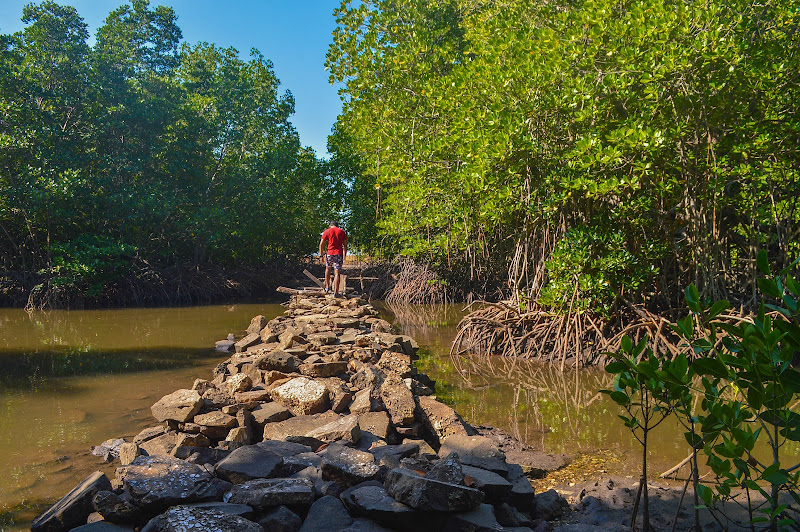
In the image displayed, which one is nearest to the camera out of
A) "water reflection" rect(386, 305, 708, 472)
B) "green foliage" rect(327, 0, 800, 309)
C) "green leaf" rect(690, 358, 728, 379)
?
"green leaf" rect(690, 358, 728, 379)

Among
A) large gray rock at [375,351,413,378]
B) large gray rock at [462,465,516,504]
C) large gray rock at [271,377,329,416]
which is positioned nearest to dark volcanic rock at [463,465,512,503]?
large gray rock at [462,465,516,504]

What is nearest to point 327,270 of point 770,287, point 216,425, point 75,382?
point 75,382

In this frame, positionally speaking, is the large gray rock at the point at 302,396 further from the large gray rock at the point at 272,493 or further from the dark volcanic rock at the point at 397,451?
the large gray rock at the point at 272,493

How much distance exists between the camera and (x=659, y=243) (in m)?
8.34

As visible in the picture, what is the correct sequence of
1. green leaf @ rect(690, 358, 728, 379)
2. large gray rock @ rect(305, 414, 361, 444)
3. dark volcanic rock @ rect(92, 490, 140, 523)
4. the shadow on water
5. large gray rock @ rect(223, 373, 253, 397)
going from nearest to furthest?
green leaf @ rect(690, 358, 728, 379), dark volcanic rock @ rect(92, 490, 140, 523), large gray rock @ rect(305, 414, 361, 444), large gray rock @ rect(223, 373, 253, 397), the shadow on water

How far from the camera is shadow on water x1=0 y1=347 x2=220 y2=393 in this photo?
825 cm

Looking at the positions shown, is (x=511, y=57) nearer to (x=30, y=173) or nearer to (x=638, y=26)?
(x=638, y=26)

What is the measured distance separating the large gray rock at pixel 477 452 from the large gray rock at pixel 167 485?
5.04 ft

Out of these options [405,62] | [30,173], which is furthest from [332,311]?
[30,173]

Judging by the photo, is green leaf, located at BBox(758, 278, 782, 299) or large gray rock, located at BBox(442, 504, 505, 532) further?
large gray rock, located at BBox(442, 504, 505, 532)

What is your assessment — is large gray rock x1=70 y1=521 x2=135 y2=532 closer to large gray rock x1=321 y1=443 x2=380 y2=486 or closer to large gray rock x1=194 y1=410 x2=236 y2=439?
large gray rock x1=321 y1=443 x2=380 y2=486

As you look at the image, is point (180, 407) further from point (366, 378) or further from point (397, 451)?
point (397, 451)

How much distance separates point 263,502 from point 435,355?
23.3 ft

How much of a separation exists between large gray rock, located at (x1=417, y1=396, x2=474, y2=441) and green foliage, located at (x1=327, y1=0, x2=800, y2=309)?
3.82m
